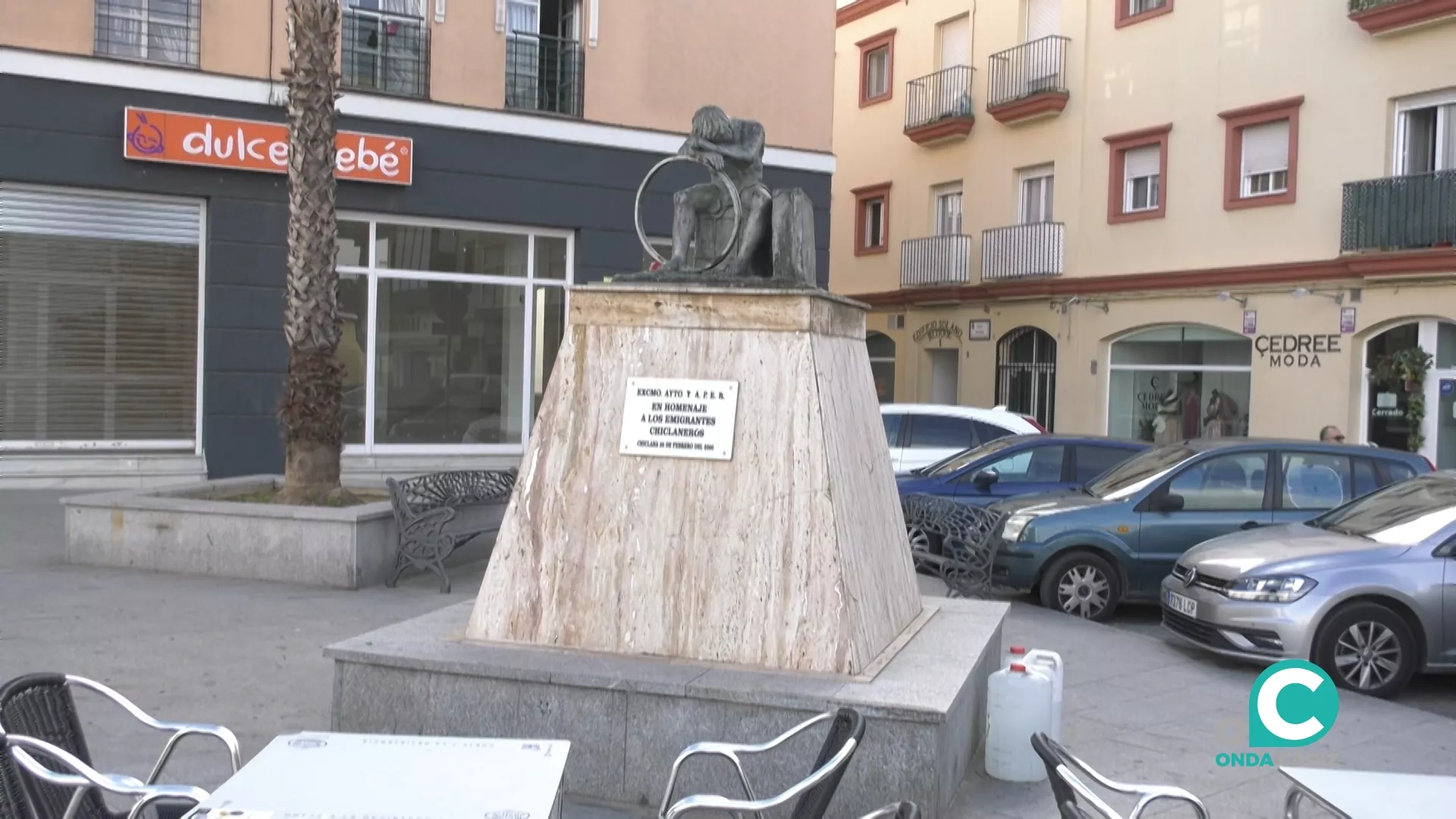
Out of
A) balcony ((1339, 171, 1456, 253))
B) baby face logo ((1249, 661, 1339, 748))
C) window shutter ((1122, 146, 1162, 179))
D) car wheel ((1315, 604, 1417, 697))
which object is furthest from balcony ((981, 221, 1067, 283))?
baby face logo ((1249, 661, 1339, 748))

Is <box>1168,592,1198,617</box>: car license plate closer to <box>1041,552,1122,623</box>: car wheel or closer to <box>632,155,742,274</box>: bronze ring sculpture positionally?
<box>1041,552,1122,623</box>: car wheel

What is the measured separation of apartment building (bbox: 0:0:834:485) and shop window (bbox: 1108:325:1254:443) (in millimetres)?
7495

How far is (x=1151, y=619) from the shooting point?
10.2 meters

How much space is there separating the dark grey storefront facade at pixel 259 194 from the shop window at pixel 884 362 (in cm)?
1230

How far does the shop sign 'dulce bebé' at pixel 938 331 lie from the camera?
27156mm

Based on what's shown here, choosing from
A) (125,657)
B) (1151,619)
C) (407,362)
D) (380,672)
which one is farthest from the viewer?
(407,362)

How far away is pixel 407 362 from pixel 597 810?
41.3 feet

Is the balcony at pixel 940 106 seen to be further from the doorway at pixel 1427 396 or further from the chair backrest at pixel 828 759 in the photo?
the chair backrest at pixel 828 759

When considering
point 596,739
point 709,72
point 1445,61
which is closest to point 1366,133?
point 1445,61

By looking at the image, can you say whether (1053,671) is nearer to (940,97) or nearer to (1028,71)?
(1028,71)

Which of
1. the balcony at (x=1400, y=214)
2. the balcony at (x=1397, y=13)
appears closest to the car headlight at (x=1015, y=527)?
the balcony at (x=1400, y=214)

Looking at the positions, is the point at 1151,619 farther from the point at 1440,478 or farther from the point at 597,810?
the point at 597,810

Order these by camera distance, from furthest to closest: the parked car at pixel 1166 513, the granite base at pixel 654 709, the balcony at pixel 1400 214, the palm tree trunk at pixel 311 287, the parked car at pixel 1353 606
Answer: the balcony at pixel 1400 214 < the palm tree trunk at pixel 311 287 < the parked car at pixel 1166 513 < the parked car at pixel 1353 606 < the granite base at pixel 654 709

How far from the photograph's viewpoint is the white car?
A: 45.0 feet
